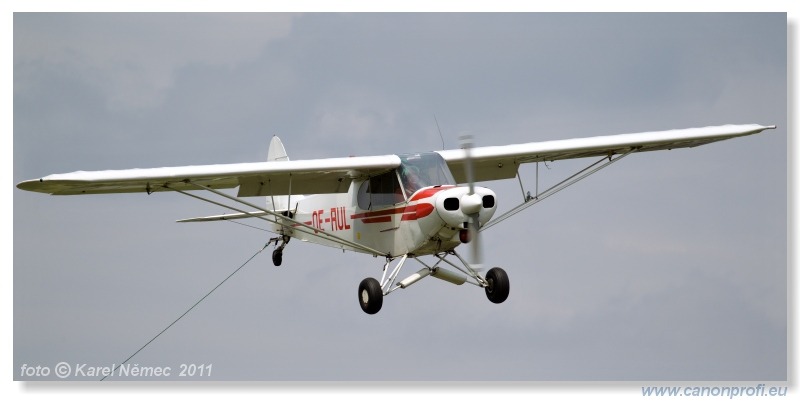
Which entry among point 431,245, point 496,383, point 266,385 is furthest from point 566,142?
point 266,385

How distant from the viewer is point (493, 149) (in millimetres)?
19906

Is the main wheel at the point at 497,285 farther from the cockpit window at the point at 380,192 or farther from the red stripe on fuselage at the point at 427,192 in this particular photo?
the cockpit window at the point at 380,192

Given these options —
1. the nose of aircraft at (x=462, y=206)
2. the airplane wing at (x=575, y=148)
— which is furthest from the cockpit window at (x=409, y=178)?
the nose of aircraft at (x=462, y=206)

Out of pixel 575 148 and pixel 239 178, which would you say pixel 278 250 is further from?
pixel 575 148

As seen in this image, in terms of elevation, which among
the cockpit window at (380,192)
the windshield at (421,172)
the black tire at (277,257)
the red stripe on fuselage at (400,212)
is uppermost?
the windshield at (421,172)

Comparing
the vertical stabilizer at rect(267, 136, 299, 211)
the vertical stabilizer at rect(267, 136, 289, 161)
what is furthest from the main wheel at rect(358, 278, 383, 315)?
the vertical stabilizer at rect(267, 136, 289, 161)

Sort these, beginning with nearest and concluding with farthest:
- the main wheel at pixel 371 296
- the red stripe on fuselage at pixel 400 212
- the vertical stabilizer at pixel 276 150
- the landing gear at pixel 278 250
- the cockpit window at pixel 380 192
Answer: the red stripe on fuselage at pixel 400 212
the main wheel at pixel 371 296
the cockpit window at pixel 380 192
the landing gear at pixel 278 250
the vertical stabilizer at pixel 276 150

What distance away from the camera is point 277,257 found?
23.0 meters

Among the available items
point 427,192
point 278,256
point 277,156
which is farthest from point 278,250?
point 427,192

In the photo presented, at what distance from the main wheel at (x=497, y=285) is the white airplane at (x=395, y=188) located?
0.01m

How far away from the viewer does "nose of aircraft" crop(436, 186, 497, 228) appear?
17203mm

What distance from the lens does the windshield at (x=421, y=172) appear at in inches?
720

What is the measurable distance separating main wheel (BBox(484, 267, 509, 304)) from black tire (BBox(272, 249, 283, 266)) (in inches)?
223

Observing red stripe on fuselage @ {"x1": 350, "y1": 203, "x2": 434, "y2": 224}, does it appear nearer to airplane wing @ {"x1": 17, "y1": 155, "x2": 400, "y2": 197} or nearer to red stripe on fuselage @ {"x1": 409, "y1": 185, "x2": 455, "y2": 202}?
red stripe on fuselage @ {"x1": 409, "y1": 185, "x2": 455, "y2": 202}
